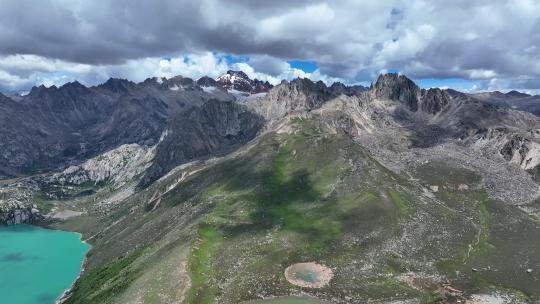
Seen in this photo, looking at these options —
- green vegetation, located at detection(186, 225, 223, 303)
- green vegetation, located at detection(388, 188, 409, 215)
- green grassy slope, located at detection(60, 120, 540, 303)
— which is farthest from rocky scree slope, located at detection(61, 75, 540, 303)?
green vegetation, located at detection(388, 188, 409, 215)

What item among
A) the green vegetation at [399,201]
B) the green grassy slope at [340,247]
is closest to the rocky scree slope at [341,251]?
the green grassy slope at [340,247]

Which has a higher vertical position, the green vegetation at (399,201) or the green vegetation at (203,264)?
the green vegetation at (399,201)

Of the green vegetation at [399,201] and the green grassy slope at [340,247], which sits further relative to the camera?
the green vegetation at [399,201]

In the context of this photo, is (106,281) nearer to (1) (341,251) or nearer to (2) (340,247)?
(2) (340,247)

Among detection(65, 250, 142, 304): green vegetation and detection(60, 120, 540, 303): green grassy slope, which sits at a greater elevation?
detection(60, 120, 540, 303): green grassy slope

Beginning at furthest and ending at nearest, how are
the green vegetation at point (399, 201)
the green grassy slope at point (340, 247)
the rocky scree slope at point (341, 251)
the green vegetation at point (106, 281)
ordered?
the green vegetation at point (399, 201)
the green vegetation at point (106, 281)
the green grassy slope at point (340, 247)
the rocky scree slope at point (341, 251)

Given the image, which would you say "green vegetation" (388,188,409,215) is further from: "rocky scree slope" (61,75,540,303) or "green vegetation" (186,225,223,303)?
"green vegetation" (186,225,223,303)

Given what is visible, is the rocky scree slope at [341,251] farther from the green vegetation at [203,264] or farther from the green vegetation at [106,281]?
the green vegetation at [106,281]

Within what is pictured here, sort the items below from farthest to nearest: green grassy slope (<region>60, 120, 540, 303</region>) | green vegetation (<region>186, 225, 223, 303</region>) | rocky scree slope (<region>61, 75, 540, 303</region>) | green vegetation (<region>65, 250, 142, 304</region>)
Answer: green vegetation (<region>65, 250, 142, 304</region>) → green grassy slope (<region>60, 120, 540, 303</region>) → rocky scree slope (<region>61, 75, 540, 303</region>) → green vegetation (<region>186, 225, 223, 303</region>)

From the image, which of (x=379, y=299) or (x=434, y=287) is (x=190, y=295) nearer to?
(x=379, y=299)

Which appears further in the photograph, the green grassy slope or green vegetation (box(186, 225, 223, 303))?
the green grassy slope

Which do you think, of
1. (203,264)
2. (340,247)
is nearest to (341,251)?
(340,247)

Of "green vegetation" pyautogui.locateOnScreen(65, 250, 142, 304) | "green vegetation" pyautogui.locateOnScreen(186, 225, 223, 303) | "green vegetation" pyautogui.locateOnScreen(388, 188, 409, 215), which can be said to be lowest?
"green vegetation" pyautogui.locateOnScreen(65, 250, 142, 304)
